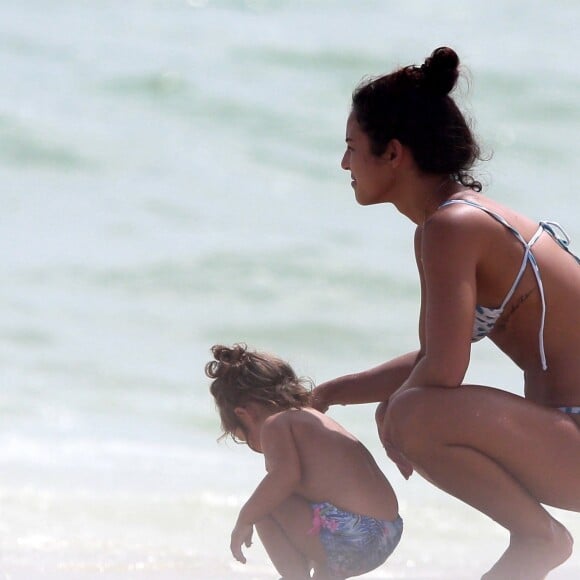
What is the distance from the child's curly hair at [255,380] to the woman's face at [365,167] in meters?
0.48

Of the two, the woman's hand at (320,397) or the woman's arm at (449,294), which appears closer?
the woman's arm at (449,294)

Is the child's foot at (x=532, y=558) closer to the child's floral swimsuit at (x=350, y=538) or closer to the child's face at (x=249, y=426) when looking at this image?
the child's floral swimsuit at (x=350, y=538)

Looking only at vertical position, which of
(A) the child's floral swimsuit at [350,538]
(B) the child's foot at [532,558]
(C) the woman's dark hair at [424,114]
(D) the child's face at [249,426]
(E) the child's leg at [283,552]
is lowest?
(E) the child's leg at [283,552]

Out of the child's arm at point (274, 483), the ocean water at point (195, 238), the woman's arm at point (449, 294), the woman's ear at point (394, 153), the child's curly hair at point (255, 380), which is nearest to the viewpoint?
the woman's arm at point (449, 294)

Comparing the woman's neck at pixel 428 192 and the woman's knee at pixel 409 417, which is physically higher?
the woman's neck at pixel 428 192

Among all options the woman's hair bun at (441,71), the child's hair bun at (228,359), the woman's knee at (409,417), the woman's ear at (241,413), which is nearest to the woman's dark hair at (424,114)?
the woman's hair bun at (441,71)

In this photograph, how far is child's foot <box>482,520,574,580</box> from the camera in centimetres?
245

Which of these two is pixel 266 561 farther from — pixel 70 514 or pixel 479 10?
pixel 479 10

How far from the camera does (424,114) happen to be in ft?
8.31

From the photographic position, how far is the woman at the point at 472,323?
7.86 ft

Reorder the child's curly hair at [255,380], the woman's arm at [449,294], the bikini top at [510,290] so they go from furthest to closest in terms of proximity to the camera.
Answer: the child's curly hair at [255,380] → the bikini top at [510,290] → the woman's arm at [449,294]

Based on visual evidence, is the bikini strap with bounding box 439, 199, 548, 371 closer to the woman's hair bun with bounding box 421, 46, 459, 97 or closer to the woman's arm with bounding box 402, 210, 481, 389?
the woman's arm with bounding box 402, 210, 481, 389

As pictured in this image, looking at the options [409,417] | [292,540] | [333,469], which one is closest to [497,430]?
[409,417]

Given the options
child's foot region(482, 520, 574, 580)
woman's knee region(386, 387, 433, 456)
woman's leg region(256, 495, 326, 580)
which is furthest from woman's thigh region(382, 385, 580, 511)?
woman's leg region(256, 495, 326, 580)
